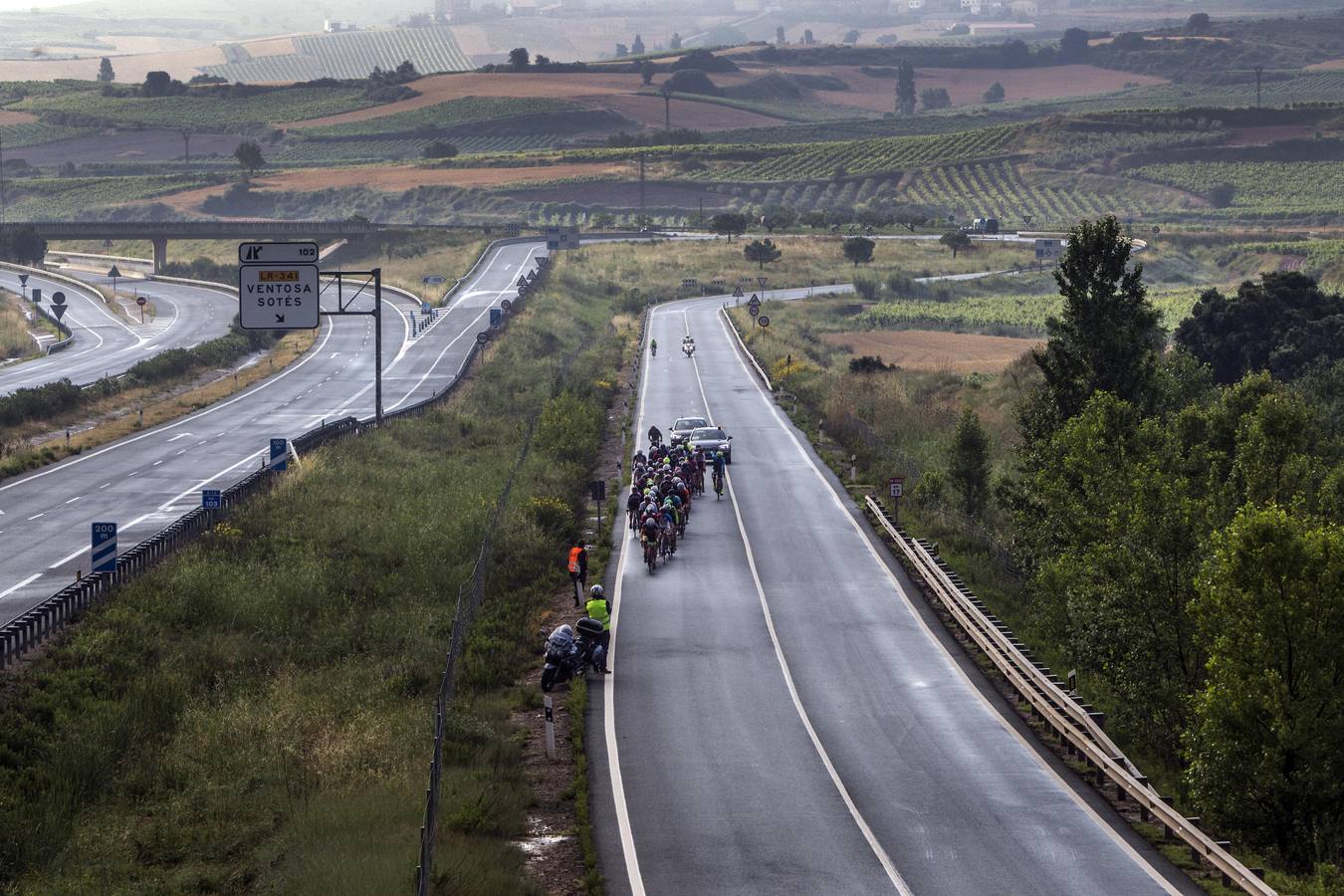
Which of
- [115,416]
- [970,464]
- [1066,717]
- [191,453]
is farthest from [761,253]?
[1066,717]

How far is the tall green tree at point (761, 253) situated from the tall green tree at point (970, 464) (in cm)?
9558

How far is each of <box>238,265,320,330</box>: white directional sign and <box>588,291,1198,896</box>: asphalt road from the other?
18.4 meters

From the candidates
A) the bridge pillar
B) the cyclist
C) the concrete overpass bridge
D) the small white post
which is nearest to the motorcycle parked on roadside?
the small white post

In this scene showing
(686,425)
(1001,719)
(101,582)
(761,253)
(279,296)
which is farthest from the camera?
(761,253)

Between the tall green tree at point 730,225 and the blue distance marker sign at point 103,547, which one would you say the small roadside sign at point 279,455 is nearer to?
the blue distance marker sign at point 103,547

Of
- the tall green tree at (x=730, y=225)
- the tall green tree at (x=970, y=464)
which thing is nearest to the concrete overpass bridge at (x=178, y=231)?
the tall green tree at (x=730, y=225)

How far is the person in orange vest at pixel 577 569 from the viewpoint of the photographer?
33.9 metres

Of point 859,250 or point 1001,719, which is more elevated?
point 859,250

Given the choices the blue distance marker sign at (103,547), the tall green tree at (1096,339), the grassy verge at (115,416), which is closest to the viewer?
the blue distance marker sign at (103,547)

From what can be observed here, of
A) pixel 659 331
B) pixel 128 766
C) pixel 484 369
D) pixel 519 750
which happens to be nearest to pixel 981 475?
pixel 519 750

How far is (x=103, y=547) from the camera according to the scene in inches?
1241

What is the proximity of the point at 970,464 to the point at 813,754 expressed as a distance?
2467 centimetres

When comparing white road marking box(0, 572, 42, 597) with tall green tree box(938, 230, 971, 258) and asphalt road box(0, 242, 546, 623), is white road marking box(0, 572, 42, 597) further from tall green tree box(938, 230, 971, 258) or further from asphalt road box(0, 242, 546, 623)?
tall green tree box(938, 230, 971, 258)

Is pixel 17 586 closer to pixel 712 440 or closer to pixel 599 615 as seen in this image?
pixel 599 615
